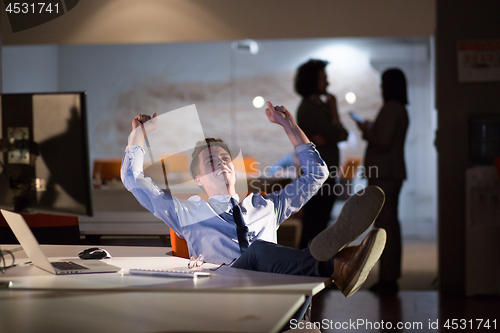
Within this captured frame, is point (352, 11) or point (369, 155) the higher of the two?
point (352, 11)

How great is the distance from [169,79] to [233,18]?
66cm

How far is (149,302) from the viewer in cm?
92

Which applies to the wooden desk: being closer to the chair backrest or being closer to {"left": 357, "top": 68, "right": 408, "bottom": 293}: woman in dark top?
the chair backrest

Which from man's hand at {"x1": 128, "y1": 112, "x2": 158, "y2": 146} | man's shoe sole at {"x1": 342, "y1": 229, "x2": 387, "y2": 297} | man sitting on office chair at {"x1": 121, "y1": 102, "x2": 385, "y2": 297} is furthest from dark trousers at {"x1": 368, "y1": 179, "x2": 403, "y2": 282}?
man's shoe sole at {"x1": 342, "y1": 229, "x2": 387, "y2": 297}

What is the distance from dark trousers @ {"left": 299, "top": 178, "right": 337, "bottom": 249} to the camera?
11.5ft

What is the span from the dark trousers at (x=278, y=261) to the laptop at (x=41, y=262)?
0.36 metres

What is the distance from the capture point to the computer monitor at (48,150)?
3.82 ft

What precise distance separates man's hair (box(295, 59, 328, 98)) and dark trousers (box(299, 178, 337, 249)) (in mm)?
685

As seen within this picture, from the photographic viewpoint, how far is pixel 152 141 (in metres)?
1.91

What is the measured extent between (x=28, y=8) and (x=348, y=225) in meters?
3.44

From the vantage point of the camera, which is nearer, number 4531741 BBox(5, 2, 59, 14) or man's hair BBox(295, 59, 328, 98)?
man's hair BBox(295, 59, 328, 98)

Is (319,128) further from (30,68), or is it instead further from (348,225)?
(348,225)

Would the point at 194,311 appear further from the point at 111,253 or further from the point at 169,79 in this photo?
the point at 169,79

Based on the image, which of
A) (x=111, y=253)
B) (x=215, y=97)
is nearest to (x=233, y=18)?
(x=215, y=97)
